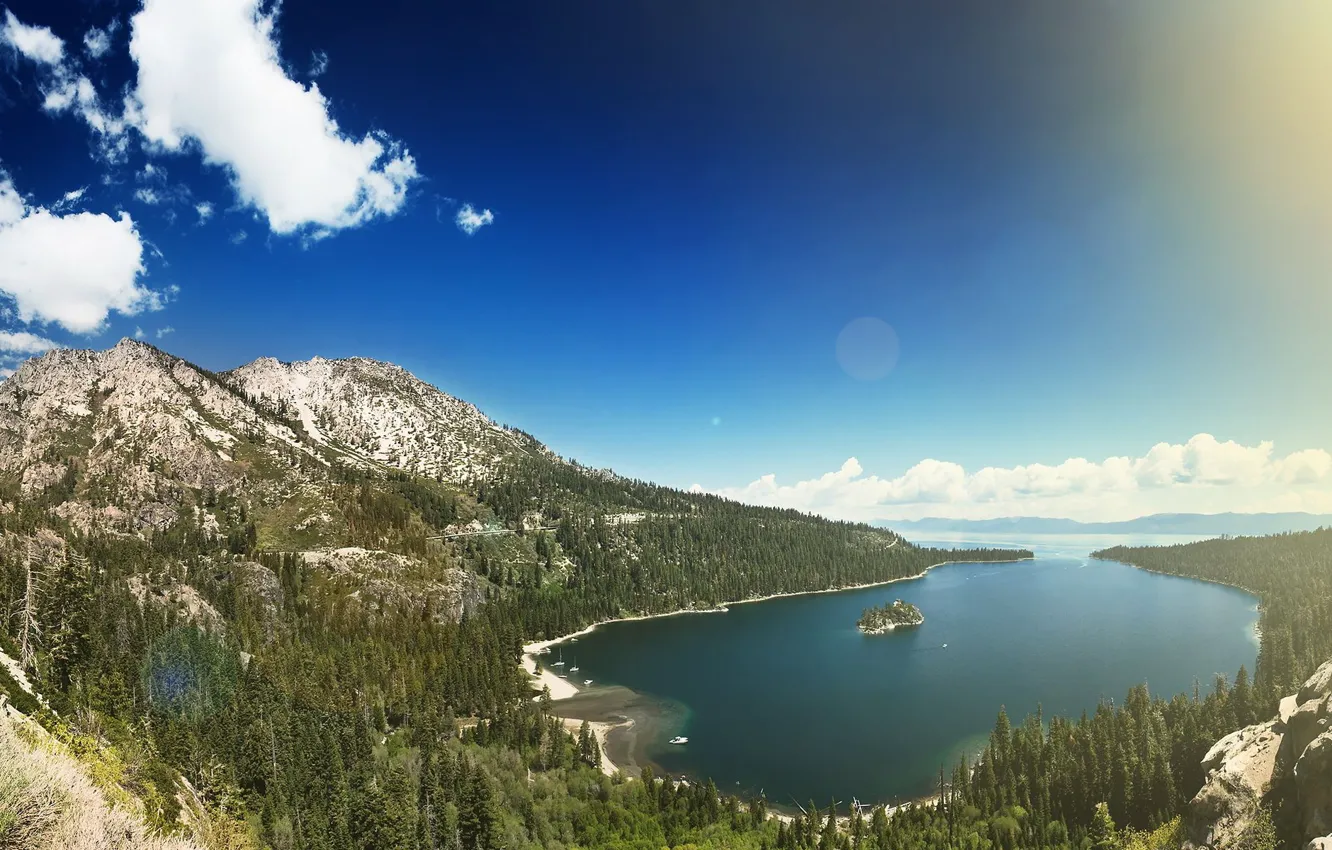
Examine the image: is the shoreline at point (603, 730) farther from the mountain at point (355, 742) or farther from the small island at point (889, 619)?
the small island at point (889, 619)

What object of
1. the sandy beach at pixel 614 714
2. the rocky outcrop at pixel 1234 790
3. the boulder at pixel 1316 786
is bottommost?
the sandy beach at pixel 614 714

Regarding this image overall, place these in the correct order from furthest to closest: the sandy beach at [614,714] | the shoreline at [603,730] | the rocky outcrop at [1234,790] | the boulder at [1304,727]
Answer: the sandy beach at [614,714] → the shoreline at [603,730] → the rocky outcrop at [1234,790] → the boulder at [1304,727]

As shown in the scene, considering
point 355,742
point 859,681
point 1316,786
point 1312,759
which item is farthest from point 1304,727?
point 355,742

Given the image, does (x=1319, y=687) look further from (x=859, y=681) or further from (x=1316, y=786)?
(x=859, y=681)

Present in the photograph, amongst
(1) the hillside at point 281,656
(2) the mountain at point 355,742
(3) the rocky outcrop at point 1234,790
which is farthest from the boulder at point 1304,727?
(1) the hillside at point 281,656

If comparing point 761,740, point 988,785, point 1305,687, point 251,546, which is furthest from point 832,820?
point 251,546
